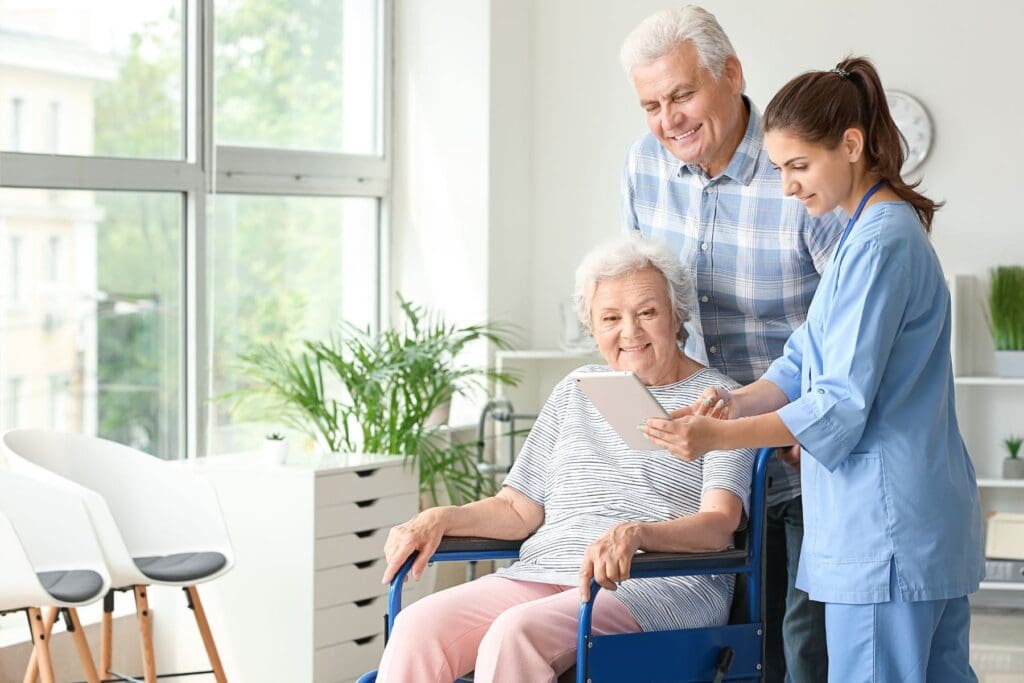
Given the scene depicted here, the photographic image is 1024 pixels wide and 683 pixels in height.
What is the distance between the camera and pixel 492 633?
2.39 meters

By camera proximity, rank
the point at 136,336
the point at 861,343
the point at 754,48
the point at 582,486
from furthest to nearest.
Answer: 1. the point at 754,48
2. the point at 136,336
3. the point at 582,486
4. the point at 861,343

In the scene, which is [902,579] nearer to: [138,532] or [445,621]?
[445,621]

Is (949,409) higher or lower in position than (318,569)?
higher

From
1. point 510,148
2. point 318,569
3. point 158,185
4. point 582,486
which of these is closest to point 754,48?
point 510,148

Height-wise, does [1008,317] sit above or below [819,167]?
below

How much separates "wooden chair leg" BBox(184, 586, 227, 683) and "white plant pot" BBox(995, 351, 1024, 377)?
9.82ft

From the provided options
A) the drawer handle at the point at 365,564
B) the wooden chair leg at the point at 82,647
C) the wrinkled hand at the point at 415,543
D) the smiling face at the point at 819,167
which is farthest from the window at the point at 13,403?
the smiling face at the point at 819,167

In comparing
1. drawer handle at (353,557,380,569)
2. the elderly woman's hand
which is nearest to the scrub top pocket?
the elderly woman's hand

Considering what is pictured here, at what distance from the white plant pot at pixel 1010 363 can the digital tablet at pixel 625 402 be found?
305cm

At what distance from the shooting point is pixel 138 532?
12.0ft

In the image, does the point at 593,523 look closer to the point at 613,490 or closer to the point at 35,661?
the point at 613,490

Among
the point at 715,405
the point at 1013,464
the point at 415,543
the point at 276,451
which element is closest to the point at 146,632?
the point at 276,451

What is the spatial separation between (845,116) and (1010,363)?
326cm

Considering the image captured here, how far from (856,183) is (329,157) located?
130 inches
